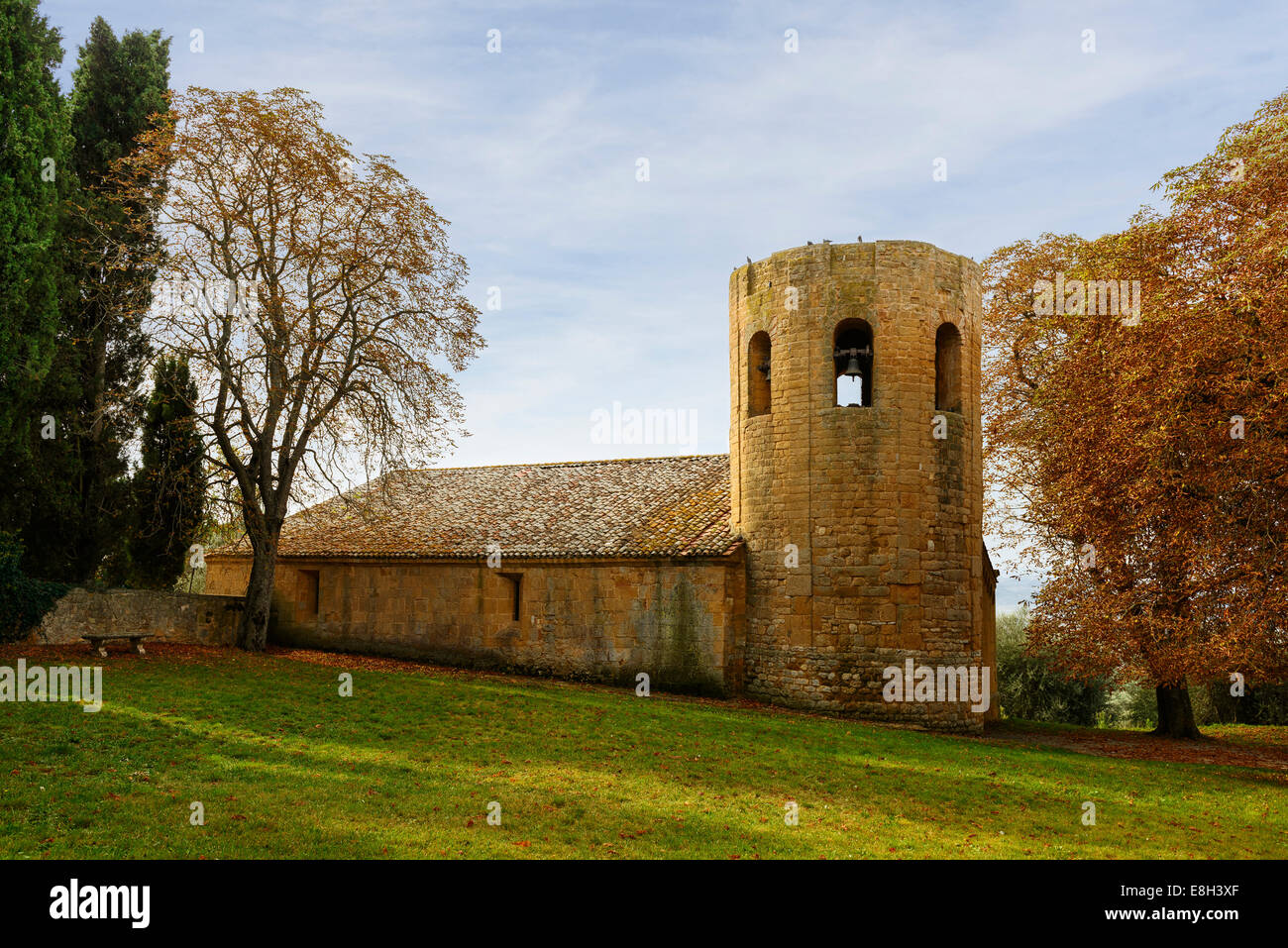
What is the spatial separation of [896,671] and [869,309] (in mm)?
7882

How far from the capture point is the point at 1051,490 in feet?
65.6

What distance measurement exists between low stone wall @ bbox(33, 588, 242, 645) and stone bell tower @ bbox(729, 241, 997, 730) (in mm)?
13680

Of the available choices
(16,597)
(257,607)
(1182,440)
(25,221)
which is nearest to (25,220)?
(25,221)

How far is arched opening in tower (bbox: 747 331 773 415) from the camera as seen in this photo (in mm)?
20969

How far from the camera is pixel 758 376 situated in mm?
21047

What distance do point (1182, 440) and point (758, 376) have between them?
889 centimetres

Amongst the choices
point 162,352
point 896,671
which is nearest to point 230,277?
point 162,352

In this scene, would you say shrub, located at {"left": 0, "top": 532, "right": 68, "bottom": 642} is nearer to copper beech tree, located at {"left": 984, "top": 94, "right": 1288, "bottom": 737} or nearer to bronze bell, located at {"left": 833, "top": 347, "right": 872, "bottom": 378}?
bronze bell, located at {"left": 833, "top": 347, "right": 872, "bottom": 378}

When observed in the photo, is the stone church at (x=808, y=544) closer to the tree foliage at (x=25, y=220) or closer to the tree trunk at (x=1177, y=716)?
the tree trunk at (x=1177, y=716)

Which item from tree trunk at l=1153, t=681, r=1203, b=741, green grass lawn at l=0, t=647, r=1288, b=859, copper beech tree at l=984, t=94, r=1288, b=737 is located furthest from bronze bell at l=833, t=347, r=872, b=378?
Answer: tree trunk at l=1153, t=681, r=1203, b=741

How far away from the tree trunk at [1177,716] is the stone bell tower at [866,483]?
5.82m

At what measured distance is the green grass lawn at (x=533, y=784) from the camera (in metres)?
8.57

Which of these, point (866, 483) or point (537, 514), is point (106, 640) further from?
point (866, 483)
